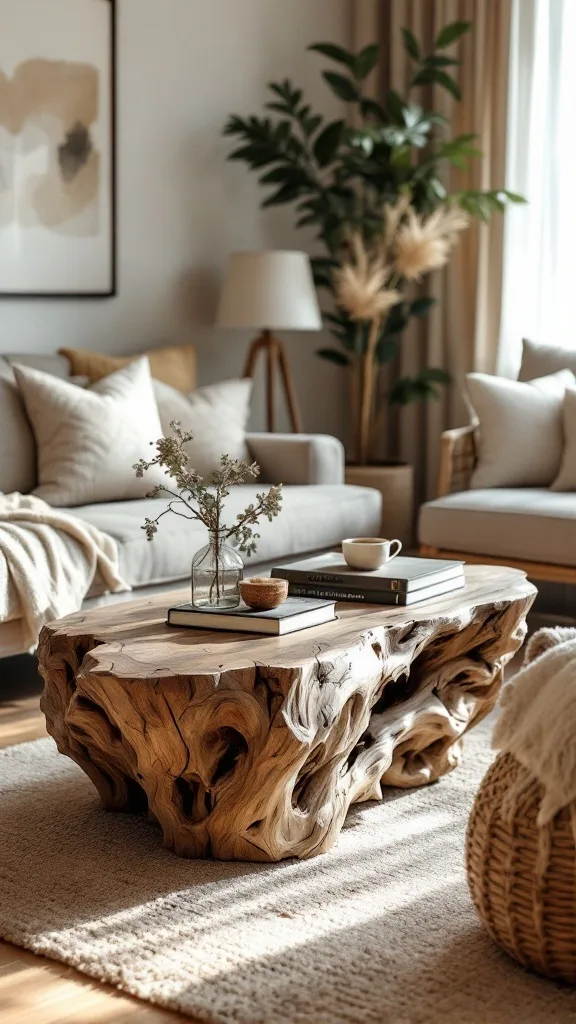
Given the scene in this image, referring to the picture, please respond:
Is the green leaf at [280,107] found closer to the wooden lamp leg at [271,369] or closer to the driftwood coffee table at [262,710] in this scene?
the wooden lamp leg at [271,369]

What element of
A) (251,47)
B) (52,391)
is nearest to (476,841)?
(52,391)

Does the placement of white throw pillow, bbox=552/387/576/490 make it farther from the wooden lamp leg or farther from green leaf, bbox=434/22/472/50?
green leaf, bbox=434/22/472/50

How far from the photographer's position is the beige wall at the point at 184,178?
4.94m

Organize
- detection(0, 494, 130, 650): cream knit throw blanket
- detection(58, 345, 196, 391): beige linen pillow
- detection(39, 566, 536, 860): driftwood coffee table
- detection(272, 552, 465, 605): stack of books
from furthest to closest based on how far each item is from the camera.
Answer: detection(58, 345, 196, 391): beige linen pillow → detection(0, 494, 130, 650): cream knit throw blanket → detection(272, 552, 465, 605): stack of books → detection(39, 566, 536, 860): driftwood coffee table

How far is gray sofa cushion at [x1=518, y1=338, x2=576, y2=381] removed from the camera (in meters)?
4.71

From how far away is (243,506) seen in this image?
13.2 ft

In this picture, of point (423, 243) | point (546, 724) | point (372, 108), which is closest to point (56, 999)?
point (546, 724)

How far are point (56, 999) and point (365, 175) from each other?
13.5ft

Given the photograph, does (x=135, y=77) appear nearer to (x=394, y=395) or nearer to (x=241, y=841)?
(x=394, y=395)

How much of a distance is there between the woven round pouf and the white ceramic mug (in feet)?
2.87

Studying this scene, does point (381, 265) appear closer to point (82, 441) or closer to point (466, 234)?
point (466, 234)

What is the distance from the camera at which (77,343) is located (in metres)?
4.83

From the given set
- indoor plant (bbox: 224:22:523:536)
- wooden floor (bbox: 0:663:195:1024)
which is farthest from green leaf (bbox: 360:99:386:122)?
wooden floor (bbox: 0:663:195:1024)

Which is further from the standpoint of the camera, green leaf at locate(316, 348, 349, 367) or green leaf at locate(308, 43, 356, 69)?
green leaf at locate(316, 348, 349, 367)
